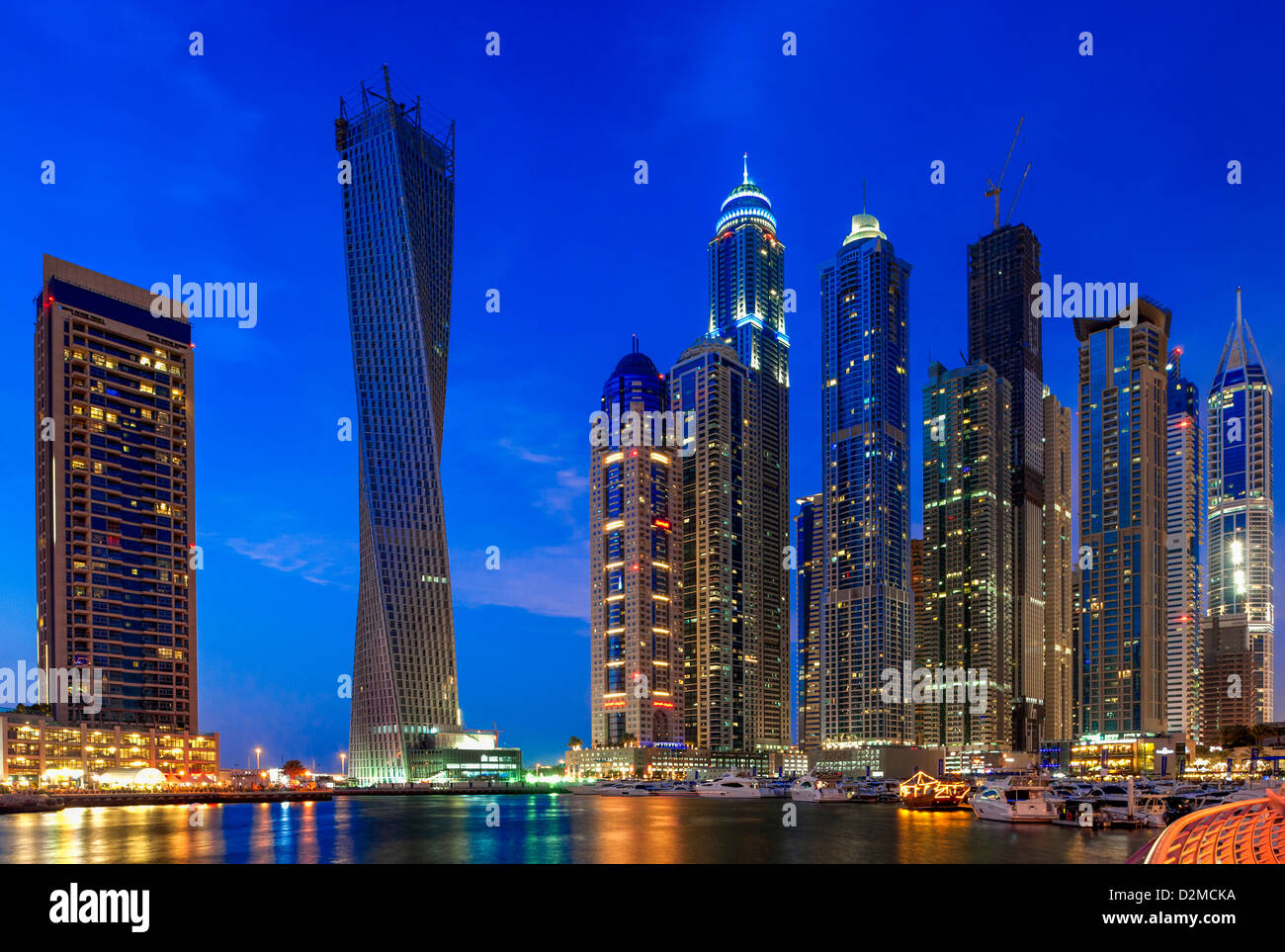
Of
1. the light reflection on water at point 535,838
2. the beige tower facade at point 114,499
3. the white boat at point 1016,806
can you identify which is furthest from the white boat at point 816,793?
the beige tower facade at point 114,499

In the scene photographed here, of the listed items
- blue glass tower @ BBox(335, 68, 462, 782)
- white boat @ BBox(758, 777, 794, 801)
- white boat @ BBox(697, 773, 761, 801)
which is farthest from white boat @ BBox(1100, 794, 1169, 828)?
blue glass tower @ BBox(335, 68, 462, 782)

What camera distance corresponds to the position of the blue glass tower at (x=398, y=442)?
499ft

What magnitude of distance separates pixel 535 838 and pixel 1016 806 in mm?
39532

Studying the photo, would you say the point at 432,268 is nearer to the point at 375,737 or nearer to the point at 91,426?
the point at 91,426

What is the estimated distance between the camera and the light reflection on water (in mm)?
50562

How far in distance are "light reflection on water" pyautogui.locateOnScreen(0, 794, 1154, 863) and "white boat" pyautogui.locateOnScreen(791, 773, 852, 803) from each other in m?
38.5

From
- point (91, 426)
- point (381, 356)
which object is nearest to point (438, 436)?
point (381, 356)

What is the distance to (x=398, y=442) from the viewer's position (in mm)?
152625

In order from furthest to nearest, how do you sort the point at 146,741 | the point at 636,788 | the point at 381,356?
the point at 636,788
the point at 381,356
the point at 146,741

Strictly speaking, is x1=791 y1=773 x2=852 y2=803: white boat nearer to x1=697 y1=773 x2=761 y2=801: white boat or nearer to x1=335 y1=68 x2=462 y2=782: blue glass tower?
x1=697 y1=773 x2=761 y2=801: white boat

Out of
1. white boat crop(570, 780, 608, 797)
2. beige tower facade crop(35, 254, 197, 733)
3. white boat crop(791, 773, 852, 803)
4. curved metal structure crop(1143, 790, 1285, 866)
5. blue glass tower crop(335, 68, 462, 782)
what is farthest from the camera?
white boat crop(570, 780, 608, 797)

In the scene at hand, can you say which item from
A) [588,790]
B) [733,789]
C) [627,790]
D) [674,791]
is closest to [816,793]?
[733,789]
